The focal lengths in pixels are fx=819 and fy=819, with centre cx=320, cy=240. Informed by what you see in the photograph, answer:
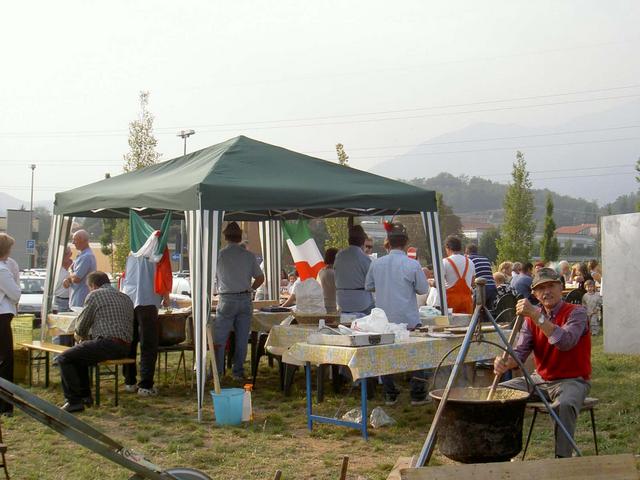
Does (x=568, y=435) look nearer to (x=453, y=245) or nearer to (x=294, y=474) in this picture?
(x=294, y=474)

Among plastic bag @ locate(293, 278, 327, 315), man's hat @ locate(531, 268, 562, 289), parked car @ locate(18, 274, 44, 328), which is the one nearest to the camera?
man's hat @ locate(531, 268, 562, 289)

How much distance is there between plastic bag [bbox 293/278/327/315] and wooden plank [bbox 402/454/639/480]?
482 cm

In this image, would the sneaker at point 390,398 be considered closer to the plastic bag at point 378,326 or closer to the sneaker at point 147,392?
the plastic bag at point 378,326

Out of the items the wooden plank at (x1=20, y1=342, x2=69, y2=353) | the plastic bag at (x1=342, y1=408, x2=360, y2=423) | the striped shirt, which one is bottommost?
the plastic bag at (x1=342, y1=408, x2=360, y2=423)

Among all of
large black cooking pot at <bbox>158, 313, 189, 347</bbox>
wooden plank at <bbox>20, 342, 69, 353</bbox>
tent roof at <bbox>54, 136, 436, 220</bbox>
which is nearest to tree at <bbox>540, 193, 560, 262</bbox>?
tent roof at <bbox>54, 136, 436, 220</bbox>

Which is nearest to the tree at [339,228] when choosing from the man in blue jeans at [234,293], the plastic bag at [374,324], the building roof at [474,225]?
the man in blue jeans at [234,293]

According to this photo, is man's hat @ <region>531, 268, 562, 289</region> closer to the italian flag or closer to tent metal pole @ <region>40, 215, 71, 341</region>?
the italian flag

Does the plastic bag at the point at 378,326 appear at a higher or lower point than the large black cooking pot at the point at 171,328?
higher

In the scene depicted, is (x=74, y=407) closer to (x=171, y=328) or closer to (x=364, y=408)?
(x=171, y=328)

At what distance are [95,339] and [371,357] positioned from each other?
9.75 feet

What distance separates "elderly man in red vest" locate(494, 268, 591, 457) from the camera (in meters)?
4.98

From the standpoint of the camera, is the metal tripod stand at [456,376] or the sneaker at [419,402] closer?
the metal tripod stand at [456,376]

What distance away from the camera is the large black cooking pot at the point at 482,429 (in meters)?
4.52

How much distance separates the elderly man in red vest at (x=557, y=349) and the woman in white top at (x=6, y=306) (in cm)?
464
